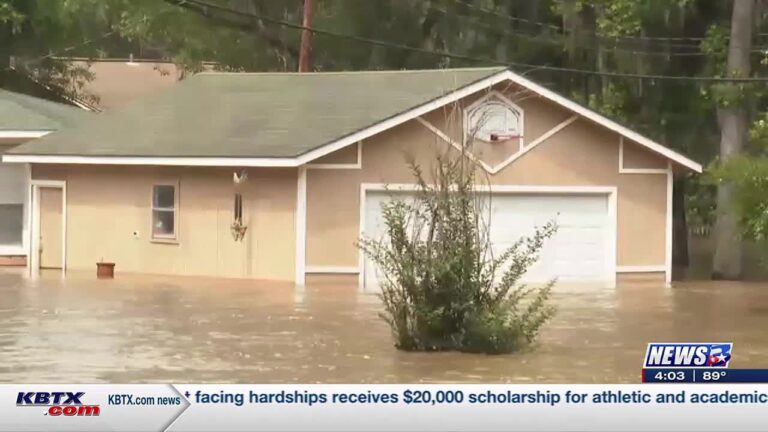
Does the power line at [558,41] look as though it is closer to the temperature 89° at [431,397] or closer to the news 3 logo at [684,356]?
the news 3 logo at [684,356]

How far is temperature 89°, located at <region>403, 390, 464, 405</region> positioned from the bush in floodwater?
662cm

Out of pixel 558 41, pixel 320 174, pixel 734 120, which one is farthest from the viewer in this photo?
pixel 558 41

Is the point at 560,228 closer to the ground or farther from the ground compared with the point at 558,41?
closer to the ground

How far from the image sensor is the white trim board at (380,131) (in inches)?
946

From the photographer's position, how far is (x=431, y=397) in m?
8.53

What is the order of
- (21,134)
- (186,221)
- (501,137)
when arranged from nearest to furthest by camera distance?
1. (501,137)
2. (186,221)
3. (21,134)

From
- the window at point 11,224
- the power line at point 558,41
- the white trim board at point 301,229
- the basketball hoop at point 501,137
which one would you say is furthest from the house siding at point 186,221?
the power line at point 558,41

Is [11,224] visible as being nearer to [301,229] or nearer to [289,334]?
[301,229]

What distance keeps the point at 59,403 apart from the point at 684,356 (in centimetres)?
384

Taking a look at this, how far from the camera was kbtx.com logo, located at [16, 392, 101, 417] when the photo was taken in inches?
328

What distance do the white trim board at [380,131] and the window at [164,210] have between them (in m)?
1.09

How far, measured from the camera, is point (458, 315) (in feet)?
51.1

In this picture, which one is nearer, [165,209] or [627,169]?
[627,169]

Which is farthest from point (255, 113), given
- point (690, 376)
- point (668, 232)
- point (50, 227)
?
point (690, 376)
